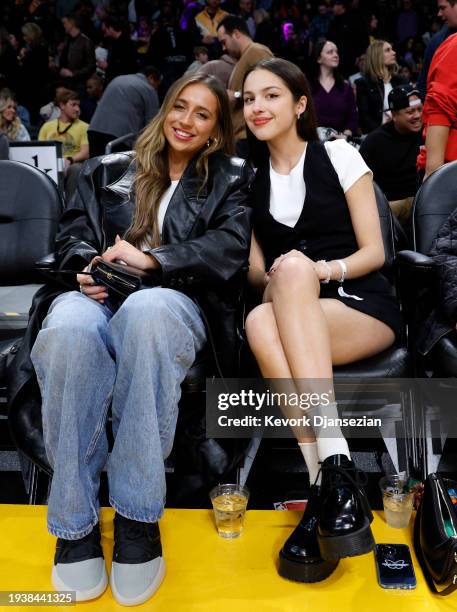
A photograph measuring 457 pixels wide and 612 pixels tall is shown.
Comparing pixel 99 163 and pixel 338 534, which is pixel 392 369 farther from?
pixel 99 163

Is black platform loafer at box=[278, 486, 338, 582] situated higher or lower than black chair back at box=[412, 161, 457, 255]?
lower

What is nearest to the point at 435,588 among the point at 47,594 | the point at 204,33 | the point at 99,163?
the point at 47,594

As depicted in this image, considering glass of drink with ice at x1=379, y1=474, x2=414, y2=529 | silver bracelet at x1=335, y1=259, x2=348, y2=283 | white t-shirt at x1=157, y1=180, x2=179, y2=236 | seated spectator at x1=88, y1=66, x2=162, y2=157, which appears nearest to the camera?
glass of drink with ice at x1=379, y1=474, x2=414, y2=529

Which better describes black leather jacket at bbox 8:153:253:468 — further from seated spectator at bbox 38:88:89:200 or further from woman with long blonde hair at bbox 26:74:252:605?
seated spectator at bbox 38:88:89:200

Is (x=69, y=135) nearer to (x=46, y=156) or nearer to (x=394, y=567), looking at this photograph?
(x=46, y=156)

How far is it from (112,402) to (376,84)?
390 cm

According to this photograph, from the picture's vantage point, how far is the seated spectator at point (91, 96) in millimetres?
7145

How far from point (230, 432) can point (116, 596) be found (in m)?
0.58

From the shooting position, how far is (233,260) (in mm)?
2111

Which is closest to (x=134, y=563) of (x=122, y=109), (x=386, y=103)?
(x=122, y=109)

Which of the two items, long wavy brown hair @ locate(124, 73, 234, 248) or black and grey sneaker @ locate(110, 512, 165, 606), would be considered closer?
black and grey sneaker @ locate(110, 512, 165, 606)

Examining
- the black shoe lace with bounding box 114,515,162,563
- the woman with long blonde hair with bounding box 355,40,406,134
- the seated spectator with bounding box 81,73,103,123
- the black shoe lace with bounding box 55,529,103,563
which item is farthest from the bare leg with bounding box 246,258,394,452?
the seated spectator with bounding box 81,73,103,123

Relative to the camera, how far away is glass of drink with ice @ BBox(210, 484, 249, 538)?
1.90 metres

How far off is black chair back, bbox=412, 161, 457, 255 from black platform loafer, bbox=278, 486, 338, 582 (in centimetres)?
112
